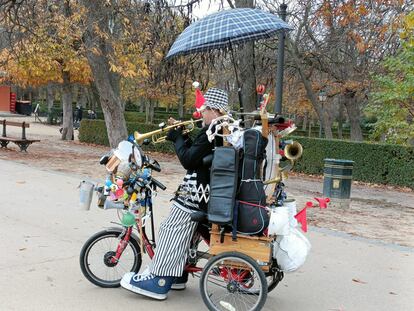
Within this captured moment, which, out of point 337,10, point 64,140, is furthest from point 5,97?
point 337,10

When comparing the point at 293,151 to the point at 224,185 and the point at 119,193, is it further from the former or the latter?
the point at 119,193

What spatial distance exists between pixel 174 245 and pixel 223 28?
86.8 inches

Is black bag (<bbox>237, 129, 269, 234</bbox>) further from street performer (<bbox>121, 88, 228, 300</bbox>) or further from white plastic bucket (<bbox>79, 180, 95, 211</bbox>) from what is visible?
white plastic bucket (<bbox>79, 180, 95, 211</bbox>)

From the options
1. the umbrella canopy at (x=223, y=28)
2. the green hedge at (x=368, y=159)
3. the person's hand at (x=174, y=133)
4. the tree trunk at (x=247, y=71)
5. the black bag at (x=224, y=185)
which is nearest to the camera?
the black bag at (x=224, y=185)

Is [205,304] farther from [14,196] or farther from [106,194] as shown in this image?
[14,196]

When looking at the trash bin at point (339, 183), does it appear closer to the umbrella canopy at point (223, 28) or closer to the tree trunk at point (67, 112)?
the umbrella canopy at point (223, 28)

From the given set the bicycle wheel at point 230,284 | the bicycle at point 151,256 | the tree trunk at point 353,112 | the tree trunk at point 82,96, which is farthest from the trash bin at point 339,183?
the tree trunk at point 82,96

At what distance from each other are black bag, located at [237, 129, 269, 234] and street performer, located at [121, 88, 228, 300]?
327mm

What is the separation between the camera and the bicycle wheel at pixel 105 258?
4.45m

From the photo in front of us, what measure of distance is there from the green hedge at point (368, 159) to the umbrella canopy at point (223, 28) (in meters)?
10.1

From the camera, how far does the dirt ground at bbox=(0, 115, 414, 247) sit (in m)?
7.92

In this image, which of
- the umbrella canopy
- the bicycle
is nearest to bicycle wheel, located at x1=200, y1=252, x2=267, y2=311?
the bicycle

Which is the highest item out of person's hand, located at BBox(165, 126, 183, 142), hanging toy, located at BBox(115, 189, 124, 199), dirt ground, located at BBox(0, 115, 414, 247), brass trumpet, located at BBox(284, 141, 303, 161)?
person's hand, located at BBox(165, 126, 183, 142)

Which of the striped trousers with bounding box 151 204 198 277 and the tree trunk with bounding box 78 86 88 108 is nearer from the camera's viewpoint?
the striped trousers with bounding box 151 204 198 277
